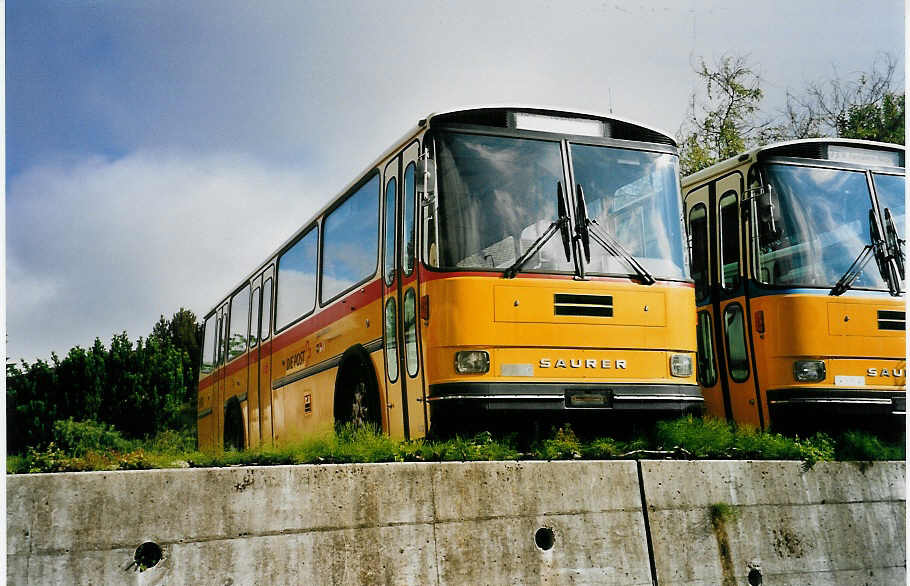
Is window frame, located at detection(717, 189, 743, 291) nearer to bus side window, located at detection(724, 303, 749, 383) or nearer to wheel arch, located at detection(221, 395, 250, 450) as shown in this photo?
bus side window, located at detection(724, 303, 749, 383)

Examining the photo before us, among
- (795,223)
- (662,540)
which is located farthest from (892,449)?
(662,540)

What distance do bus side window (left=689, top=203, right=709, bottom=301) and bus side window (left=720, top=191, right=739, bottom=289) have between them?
0.28 meters

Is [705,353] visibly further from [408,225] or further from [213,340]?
[213,340]

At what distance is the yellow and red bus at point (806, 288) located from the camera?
10.2m

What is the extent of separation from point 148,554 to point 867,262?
24.6ft

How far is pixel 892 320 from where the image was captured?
10.6m

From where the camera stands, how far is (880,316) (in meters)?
10.5

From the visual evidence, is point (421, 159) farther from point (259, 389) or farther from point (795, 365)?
point (259, 389)

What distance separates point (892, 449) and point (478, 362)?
3.87 m

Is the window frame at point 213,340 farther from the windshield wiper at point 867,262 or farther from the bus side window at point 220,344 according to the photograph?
the windshield wiper at point 867,262

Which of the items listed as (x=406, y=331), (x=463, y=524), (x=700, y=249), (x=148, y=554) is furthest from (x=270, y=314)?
(x=148, y=554)

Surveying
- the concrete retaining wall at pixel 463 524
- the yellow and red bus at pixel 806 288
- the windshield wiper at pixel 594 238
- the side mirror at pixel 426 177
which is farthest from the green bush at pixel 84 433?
the yellow and red bus at pixel 806 288

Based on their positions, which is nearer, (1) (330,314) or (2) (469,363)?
(2) (469,363)

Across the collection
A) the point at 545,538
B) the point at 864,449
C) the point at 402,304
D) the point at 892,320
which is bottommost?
the point at 545,538
